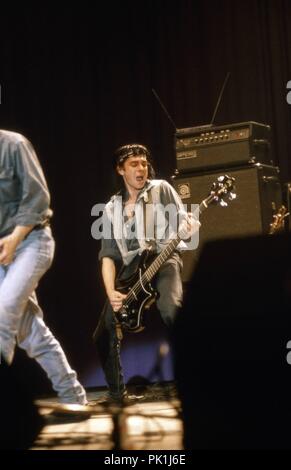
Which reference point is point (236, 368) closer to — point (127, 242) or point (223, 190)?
point (223, 190)

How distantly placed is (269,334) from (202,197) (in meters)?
1.80

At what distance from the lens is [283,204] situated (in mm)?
3850

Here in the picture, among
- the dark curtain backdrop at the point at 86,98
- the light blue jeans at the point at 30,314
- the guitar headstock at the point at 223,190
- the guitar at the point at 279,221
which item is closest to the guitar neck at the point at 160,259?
the guitar headstock at the point at 223,190

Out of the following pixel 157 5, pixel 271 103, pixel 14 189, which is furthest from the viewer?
pixel 157 5

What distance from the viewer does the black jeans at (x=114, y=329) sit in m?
3.56

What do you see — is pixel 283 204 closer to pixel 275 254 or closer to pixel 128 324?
pixel 128 324

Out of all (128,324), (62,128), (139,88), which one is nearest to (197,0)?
(139,88)

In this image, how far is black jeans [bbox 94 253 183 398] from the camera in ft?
11.7

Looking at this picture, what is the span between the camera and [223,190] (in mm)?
3596

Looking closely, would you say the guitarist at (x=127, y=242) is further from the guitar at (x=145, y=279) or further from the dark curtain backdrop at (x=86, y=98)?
the dark curtain backdrop at (x=86, y=98)

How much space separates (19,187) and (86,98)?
188 centimetres

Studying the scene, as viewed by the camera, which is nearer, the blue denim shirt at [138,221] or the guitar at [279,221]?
the guitar at [279,221]

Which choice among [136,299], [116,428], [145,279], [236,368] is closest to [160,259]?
[145,279]

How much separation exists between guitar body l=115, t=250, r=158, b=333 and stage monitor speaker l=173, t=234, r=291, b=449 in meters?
1.31
